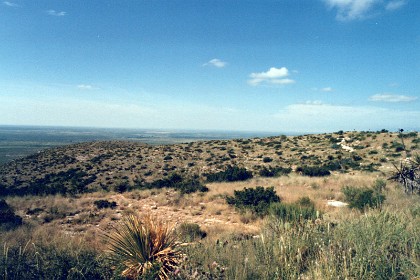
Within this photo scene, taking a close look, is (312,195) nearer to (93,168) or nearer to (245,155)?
(245,155)

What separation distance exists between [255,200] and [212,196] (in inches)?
141

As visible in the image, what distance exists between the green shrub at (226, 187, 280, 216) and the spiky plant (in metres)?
6.85

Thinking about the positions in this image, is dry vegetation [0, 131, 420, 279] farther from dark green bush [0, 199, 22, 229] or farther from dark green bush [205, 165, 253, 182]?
dark green bush [205, 165, 253, 182]

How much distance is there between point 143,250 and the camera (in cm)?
495

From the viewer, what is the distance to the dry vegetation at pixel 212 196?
462 cm

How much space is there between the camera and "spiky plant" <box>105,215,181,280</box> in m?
4.67

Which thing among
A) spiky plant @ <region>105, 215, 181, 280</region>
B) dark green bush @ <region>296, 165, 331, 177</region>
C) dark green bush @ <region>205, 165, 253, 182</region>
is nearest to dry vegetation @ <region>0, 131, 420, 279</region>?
spiky plant @ <region>105, 215, 181, 280</region>

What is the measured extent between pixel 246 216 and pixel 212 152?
2471 cm

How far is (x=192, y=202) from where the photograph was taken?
15.1 m

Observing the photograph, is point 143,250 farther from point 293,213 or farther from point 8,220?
point 8,220

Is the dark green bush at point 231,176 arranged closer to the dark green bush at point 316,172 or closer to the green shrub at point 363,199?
the dark green bush at point 316,172

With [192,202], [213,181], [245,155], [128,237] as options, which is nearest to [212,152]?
[245,155]

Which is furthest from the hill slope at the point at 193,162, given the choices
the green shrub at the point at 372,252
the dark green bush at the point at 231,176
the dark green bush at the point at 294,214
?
the green shrub at the point at 372,252

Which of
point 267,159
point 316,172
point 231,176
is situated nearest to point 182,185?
point 231,176
